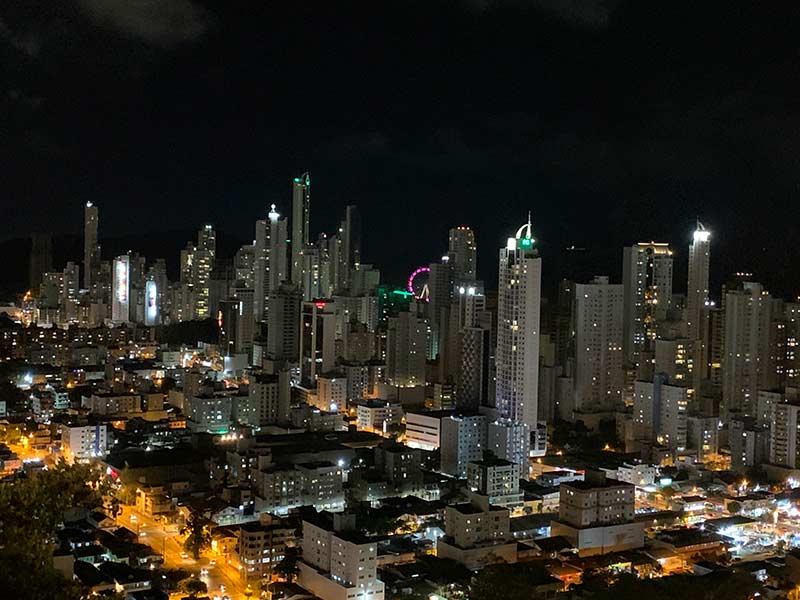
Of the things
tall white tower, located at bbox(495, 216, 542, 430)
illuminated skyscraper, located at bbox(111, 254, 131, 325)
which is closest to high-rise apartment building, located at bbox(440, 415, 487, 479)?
tall white tower, located at bbox(495, 216, 542, 430)

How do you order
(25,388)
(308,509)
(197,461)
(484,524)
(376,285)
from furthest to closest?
(376,285)
(25,388)
(197,461)
(308,509)
(484,524)

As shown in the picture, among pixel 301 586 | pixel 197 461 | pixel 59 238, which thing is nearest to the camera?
pixel 301 586

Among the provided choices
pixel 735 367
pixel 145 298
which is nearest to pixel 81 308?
pixel 145 298

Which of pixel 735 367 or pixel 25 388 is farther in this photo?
pixel 25 388

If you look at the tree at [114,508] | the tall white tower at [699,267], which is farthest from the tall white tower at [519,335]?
the tall white tower at [699,267]

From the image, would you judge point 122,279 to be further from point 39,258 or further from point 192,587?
point 192,587

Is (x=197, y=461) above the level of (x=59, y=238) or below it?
below

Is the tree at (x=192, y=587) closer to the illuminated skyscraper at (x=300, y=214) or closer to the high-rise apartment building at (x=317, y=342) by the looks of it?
the high-rise apartment building at (x=317, y=342)

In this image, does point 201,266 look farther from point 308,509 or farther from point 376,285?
point 308,509
